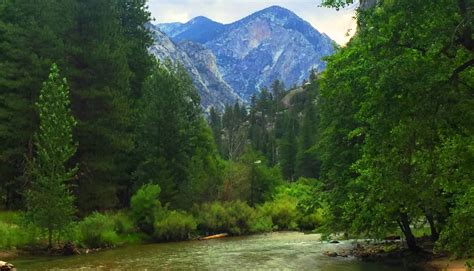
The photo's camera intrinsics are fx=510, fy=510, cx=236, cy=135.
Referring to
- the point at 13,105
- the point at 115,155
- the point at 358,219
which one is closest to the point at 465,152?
the point at 358,219

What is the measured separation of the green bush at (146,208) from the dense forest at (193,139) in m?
0.12

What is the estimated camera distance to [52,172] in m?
32.8

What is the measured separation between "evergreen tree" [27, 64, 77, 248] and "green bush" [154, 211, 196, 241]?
40.7 ft

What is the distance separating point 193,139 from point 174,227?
1272cm

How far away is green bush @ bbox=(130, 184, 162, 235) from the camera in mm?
45125

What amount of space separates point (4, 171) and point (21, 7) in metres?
13.8

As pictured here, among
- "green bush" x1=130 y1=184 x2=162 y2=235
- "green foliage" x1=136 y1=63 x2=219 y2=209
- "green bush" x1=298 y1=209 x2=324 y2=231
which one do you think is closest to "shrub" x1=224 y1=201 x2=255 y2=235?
"green foliage" x1=136 y1=63 x2=219 y2=209

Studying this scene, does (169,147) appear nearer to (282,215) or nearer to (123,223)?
(123,223)

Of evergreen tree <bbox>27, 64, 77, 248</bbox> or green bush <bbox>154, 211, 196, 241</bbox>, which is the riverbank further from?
evergreen tree <bbox>27, 64, 77, 248</bbox>

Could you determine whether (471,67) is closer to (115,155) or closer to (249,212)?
(115,155)

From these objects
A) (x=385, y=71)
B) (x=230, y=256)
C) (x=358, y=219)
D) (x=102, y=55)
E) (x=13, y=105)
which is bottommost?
(x=230, y=256)

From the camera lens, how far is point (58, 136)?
110ft

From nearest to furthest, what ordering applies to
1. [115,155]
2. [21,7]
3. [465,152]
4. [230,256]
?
[465,152] < [230,256] < [21,7] < [115,155]

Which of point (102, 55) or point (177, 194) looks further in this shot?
point (177, 194)
